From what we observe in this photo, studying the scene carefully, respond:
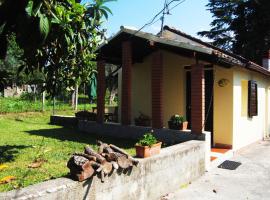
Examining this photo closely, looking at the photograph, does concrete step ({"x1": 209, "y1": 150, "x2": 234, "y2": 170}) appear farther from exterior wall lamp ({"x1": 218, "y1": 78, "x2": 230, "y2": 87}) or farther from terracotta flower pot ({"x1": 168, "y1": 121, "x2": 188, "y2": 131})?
exterior wall lamp ({"x1": 218, "y1": 78, "x2": 230, "y2": 87})

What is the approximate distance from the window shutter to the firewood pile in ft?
26.7

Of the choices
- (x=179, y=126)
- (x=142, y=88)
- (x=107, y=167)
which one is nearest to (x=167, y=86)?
(x=142, y=88)

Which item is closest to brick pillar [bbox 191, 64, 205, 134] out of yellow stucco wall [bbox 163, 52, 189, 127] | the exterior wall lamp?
the exterior wall lamp

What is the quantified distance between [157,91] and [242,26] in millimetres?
21989

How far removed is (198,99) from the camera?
959 cm

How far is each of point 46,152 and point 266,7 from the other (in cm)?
2363

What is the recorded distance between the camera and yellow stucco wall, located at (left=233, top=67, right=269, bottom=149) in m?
11.4

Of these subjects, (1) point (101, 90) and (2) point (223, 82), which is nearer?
(2) point (223, 82)

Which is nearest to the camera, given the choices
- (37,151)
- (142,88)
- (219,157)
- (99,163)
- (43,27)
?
(43,27)

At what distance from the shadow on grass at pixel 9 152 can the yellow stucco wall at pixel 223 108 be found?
620 cm

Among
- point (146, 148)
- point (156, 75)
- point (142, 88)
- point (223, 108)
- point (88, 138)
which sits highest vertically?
point (156, 75)

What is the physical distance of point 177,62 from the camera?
12.3 meters

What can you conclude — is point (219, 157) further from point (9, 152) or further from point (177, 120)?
point (9, 152)

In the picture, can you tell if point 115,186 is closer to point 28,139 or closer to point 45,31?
point 45,31
